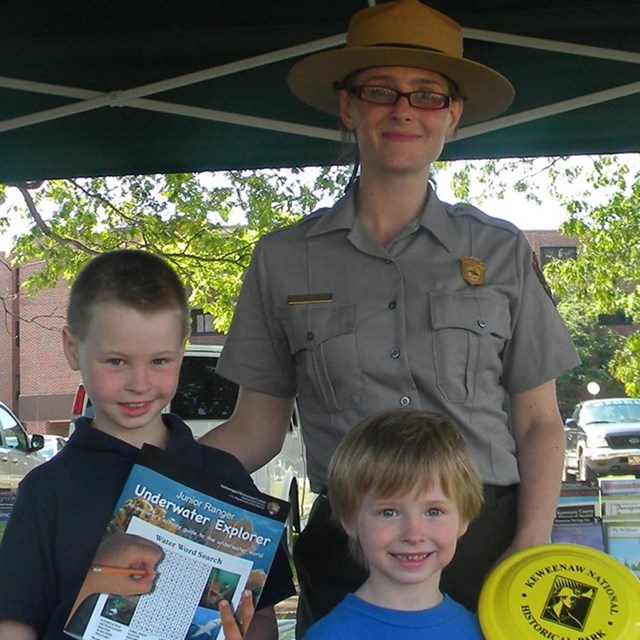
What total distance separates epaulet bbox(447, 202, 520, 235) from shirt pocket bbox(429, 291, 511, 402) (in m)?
0.18

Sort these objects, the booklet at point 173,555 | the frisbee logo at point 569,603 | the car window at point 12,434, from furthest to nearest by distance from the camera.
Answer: the car window at point 12,434 → the frisbee logo at point 569,603 → the booklet at point 173,555

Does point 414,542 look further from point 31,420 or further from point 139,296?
point 31,420

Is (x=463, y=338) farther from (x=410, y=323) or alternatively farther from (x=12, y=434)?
(x=12, y=434)

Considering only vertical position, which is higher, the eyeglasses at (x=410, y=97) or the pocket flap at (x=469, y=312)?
the eyeglasses at (x=410, y=97)

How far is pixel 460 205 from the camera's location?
7.39ft

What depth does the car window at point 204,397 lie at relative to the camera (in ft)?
31.4

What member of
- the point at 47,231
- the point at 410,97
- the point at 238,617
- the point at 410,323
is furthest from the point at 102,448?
the point at 47,231

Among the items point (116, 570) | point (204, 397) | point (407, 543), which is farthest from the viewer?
point (204, 397)

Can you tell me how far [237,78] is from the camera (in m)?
3.12

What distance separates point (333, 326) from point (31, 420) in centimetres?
3142

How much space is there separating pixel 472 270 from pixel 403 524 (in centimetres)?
64

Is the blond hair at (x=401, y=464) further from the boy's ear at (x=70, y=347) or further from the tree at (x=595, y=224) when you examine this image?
the tree at (x=595, y=224)

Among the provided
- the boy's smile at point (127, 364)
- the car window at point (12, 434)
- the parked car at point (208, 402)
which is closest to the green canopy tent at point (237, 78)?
the boy's smile at point (127, 364)

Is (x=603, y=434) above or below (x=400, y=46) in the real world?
above
